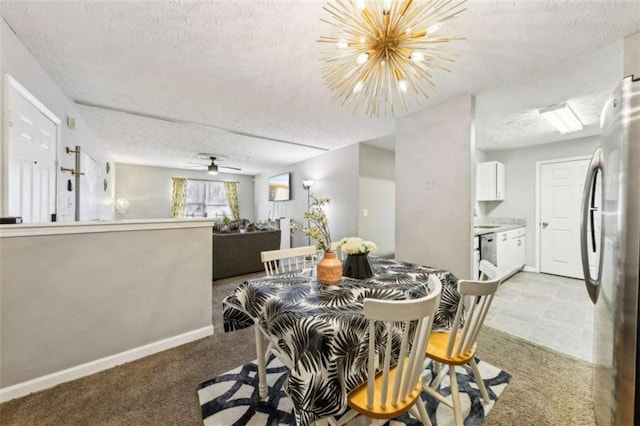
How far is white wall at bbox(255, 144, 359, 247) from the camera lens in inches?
186

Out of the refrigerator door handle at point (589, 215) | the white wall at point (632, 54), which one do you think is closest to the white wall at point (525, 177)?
the white wall at point (632, 54)

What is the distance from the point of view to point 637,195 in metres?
0.98

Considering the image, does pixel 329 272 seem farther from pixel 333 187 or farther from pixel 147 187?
pixel 147 187

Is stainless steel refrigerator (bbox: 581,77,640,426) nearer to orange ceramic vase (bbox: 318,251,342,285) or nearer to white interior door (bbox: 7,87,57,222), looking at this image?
orange ceramic vase (bbox: 318,251,342,285)

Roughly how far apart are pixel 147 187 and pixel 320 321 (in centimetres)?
803

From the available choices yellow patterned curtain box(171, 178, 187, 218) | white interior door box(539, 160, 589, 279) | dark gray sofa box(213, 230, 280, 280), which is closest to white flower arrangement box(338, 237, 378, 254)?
dark gray sofa box(213, 230, 280, 280)

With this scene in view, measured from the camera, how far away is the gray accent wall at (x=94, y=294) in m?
1.54

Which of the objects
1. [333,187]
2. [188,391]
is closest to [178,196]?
[333,187]

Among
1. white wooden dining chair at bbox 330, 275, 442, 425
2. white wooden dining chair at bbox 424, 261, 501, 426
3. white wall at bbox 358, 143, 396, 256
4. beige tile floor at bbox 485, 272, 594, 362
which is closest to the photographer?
white wooden dining chair at bbox 330, 275, 442, 425

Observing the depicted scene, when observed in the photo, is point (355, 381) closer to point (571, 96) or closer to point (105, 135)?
point (571, 96)

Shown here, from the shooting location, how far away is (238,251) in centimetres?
413

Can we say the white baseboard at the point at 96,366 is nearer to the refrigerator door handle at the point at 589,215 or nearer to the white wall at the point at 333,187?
the refrigerator door handle at the point at 589,215

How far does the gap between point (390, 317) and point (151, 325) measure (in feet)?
6.91

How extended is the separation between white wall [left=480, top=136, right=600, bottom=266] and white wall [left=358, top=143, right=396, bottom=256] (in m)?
2.09
